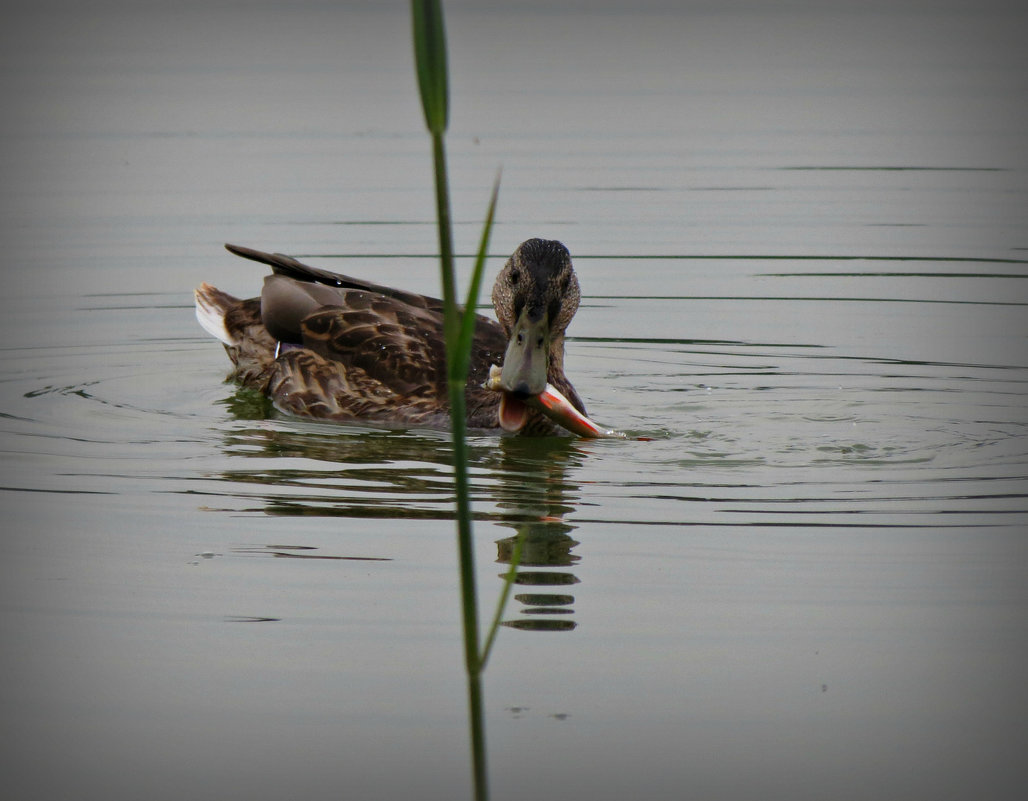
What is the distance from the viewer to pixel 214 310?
10.7m

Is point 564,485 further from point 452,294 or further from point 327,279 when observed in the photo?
point 452,294

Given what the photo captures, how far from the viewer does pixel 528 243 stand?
337 inches

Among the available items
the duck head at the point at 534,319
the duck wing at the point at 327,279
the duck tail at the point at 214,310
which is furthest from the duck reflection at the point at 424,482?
the duck tail at the point at 214,310

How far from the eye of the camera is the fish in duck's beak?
823cm

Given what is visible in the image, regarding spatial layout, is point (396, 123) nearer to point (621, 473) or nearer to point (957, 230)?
point (957, 230)

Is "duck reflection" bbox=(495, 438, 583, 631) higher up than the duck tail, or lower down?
lower down

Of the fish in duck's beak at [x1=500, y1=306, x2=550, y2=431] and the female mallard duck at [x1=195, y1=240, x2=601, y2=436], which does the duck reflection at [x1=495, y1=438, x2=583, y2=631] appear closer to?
the female mallard duck at [x1=195, y1=240, x2=601, y2=436]

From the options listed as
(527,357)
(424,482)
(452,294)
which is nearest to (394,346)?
(527,357)

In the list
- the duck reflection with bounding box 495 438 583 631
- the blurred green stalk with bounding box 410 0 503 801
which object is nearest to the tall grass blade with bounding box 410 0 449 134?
the blurred green stalk with bounding box 410 0 503 801

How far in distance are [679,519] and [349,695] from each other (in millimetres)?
2176

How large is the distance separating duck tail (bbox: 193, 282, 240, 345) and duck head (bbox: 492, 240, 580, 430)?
2293 mm

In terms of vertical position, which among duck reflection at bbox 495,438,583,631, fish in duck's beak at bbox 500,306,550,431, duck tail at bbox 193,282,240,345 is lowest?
duck reflection at bbox 495,438,583,631

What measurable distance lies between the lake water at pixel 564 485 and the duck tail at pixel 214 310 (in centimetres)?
25

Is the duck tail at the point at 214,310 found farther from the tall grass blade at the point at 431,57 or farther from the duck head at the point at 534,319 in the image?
the tall grass blade at the point at 431,57
